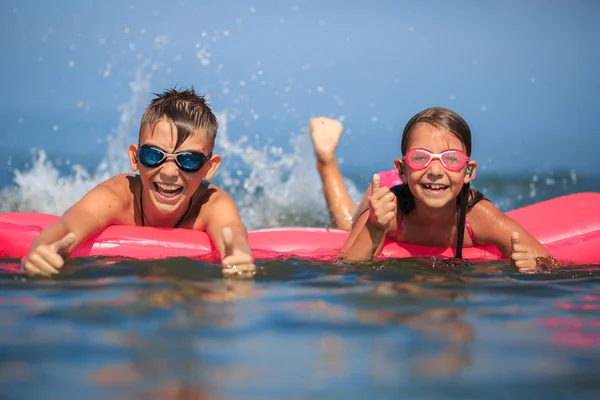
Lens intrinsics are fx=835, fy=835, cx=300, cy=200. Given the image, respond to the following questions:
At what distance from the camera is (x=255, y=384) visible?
95.4 inches

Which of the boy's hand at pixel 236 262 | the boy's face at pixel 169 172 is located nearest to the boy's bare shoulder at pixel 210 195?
the boy's face at pixel 169 172

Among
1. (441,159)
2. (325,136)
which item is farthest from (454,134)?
(325,136)

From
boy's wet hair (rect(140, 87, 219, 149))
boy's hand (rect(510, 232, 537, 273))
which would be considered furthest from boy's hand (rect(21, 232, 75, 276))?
boy's hand (rect(510, 232, 537, 273))

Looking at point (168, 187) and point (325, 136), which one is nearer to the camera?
point (168, 187)

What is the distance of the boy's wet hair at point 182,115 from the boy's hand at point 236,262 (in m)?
0.89

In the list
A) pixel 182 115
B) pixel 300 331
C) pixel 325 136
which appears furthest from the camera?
pixel 325 136

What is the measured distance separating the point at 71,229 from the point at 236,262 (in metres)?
0.97

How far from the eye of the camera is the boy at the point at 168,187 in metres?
4.60

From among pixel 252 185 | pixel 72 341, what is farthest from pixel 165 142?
pixel 252 185

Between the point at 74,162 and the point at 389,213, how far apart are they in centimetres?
1404

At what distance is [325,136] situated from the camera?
7.21m

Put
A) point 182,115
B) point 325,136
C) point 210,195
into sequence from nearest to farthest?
point 182,115
point 210,195
point 325,136

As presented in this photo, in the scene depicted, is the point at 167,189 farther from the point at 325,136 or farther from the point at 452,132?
the point at 325,136

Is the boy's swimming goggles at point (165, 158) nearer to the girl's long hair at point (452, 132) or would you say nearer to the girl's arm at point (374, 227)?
the girl's arm at point (374, 227)
